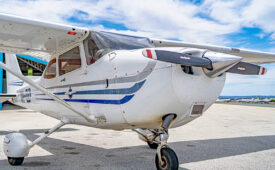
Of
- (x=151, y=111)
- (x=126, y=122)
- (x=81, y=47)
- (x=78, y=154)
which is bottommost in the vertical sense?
(x=78, y=154)

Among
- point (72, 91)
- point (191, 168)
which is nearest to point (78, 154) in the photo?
point (72, 91)

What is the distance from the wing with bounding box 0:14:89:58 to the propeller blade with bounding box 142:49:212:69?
2.01 m

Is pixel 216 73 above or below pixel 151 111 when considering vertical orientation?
above

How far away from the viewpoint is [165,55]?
2.69m

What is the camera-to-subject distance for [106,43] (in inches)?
158

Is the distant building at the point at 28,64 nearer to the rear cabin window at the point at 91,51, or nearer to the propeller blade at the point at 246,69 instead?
the rear cabin window at the point at 91,51

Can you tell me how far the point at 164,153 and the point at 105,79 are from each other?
1.36m

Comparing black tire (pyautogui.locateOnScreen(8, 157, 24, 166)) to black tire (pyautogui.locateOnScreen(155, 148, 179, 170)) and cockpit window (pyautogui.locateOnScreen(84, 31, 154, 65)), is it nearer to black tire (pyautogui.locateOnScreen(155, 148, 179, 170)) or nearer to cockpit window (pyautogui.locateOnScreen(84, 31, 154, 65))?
cockpit window (pyautogui.locateOnScreen(84, 31, 154, 65))

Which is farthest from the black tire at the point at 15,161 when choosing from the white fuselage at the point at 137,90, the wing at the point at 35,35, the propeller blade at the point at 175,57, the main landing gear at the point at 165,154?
the propeller blade at the point at 175,57

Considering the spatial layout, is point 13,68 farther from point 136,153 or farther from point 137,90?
point 137,90

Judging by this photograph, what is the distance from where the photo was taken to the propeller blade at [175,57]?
267 cm

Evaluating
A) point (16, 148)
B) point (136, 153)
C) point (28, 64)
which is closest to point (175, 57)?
point (136, 153)

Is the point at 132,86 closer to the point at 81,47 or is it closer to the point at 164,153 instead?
the point at 164,153

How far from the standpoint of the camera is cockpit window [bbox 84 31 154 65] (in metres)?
3.95
